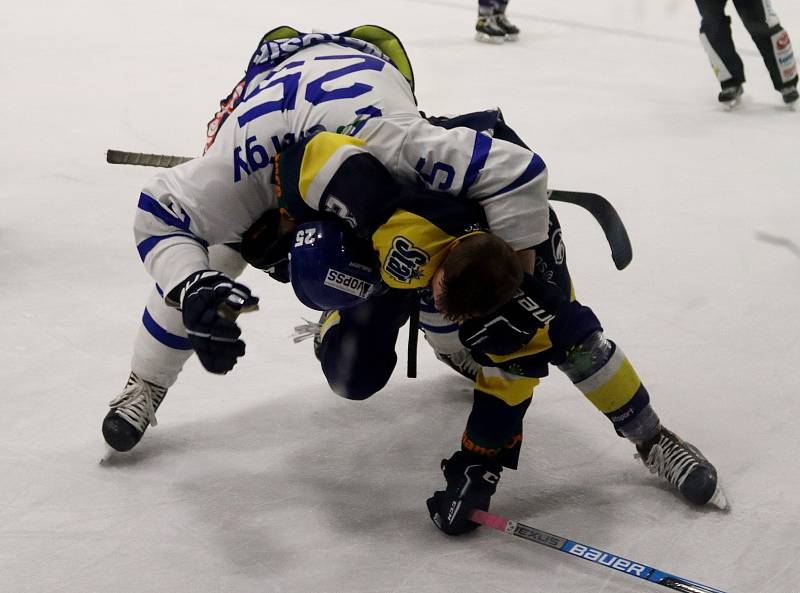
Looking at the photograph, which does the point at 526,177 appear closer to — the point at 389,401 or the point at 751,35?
the point at 389,401

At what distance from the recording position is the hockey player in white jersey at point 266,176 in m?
1.48

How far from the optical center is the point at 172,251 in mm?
1599

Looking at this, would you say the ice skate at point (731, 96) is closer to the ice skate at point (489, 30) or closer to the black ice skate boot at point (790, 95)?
the black ice skate boot at point (790, 95)

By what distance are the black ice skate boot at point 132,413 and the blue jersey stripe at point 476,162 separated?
723mm

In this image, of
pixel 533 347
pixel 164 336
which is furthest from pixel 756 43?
pixel 164 336

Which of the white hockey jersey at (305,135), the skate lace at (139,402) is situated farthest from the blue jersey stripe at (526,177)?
the skate lace at (139,402)

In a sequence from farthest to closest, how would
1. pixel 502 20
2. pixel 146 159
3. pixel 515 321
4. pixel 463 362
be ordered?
pixel 502 20
pixel 463 362
pixel 146 159
pixel 515 321

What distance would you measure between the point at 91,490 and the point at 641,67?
126 inches

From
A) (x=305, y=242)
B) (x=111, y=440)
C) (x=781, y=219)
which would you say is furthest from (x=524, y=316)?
(x=781, y=219)

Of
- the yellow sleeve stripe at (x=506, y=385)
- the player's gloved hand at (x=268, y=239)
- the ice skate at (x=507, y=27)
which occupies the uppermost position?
the player's gloved hand at (x=268, y=239)

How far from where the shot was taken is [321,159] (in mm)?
1492

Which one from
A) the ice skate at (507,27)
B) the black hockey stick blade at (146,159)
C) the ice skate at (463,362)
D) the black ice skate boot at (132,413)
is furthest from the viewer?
the ice skate at (507,27)

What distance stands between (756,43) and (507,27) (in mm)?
1176

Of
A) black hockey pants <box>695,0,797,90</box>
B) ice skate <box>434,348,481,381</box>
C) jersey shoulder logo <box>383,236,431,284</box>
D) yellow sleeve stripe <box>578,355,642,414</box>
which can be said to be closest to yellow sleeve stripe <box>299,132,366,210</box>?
jersey shoulder logo <box>383,236,431,284</box>
